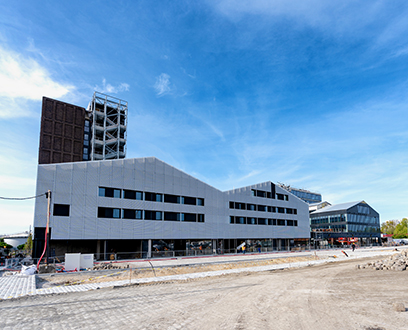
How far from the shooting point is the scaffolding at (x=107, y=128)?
80463 millimetres

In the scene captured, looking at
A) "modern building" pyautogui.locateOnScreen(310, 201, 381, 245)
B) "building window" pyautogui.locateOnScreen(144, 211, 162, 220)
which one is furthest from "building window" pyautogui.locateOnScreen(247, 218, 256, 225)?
"modern building" pyautogui.locateOnScreen(310, 201, 381, 245)

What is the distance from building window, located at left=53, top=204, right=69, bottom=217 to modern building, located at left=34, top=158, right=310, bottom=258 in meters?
0.12

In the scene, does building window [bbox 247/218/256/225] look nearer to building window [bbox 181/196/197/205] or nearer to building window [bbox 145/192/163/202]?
building window [bbox 181/196/197/205]

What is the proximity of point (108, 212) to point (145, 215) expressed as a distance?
615 centimetres

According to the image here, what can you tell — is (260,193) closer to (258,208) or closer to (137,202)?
(258,208)

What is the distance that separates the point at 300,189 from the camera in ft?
469

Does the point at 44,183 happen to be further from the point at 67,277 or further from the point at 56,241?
the point at 67,277

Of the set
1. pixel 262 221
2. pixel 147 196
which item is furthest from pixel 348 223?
pixel 147 196

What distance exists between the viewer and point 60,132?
76.9 meters

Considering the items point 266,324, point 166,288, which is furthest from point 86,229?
point 266,324

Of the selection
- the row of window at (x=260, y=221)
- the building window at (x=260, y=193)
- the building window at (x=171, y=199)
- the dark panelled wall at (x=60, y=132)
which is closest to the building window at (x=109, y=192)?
the building window at (x=171, y=199)

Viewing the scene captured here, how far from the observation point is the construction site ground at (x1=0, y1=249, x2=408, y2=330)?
12477mm

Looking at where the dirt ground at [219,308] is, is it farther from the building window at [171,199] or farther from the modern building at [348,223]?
the modern building at [348,223]

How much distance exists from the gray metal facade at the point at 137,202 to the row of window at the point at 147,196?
507 mm
